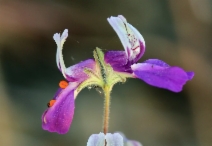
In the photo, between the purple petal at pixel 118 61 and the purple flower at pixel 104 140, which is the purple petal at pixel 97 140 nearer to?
the purple flower at pixel 104 140

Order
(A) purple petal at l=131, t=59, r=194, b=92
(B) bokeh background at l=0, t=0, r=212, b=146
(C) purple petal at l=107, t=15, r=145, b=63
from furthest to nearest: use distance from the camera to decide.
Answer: (B) bokeh background at l=0, t=0, r=212, b=146
(C) purple petal at l=107, t=15, r=145, b=63
(A) purple petal at l=131, t=59, r=194, b=92

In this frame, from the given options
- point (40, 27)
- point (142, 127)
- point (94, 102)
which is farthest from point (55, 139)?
point (40, 27)

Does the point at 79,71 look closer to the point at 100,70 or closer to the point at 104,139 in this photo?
the point at 100,70

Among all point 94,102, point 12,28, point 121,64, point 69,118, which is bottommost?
point 69,118

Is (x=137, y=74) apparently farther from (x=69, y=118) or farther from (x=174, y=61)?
(x=174, y=61)

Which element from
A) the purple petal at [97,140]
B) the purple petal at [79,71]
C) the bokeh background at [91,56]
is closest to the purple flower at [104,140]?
the purple petal at [97,140]

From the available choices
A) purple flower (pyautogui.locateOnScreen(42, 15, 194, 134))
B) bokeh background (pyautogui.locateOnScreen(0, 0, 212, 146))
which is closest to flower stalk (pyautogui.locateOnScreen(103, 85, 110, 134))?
purple flower (pyautogui.locateOnScreen(42, 15, 194, 134))

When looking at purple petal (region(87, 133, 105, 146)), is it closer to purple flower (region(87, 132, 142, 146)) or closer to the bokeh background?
purple flower (region(87, 132, 142, 146))
